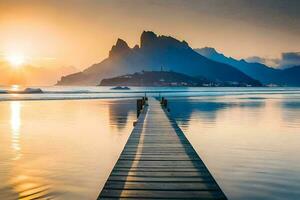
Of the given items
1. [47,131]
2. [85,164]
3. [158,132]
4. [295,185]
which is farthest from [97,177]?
[47,131]

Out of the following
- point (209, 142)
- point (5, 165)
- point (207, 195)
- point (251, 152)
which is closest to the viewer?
point (207, 195)

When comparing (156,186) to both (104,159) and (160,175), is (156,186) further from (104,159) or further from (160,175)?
(104,159)

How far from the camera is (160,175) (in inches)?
307

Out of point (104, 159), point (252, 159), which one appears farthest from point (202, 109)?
point (104, 159)

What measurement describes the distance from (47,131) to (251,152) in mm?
13064

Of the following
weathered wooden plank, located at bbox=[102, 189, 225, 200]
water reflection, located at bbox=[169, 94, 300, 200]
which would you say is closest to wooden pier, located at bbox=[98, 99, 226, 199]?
weathered wooden plank, located at bbox=[102, 189, 225, 200]

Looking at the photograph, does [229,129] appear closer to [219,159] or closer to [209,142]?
[209,142]

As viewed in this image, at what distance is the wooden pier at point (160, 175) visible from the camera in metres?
6.43

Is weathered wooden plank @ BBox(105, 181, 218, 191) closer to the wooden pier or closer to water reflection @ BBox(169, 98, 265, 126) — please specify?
the wooden pier

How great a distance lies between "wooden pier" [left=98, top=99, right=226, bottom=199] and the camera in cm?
643

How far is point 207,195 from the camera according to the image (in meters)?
6.36

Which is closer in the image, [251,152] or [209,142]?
[251,152]

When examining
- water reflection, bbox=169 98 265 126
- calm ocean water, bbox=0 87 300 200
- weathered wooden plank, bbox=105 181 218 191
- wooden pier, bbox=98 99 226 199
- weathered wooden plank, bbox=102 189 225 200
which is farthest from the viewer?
water reflection, bbox=169 98 265 126

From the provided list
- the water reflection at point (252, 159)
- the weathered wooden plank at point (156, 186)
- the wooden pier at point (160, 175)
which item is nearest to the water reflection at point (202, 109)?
the water reflection at point (252, 159)
